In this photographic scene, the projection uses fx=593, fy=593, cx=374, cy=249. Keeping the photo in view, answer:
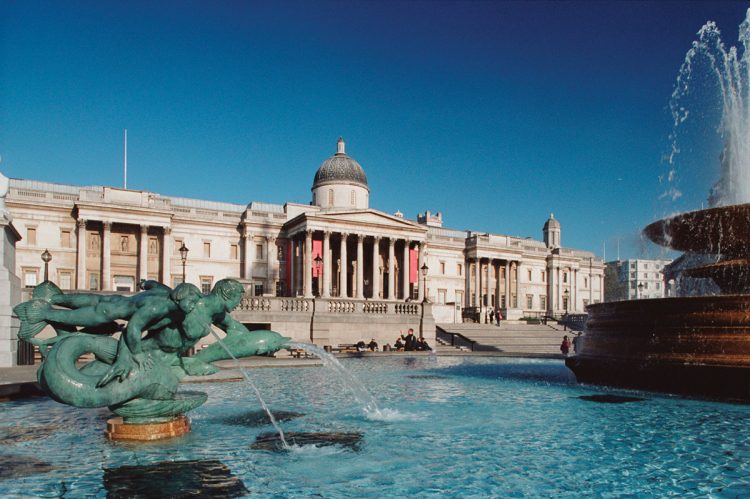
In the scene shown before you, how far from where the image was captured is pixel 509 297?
237 ft

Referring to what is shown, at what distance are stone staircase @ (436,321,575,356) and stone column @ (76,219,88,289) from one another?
1177 inches

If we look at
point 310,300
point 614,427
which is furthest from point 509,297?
point 614,427

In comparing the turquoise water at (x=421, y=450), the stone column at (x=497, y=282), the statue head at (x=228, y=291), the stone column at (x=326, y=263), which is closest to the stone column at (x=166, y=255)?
the stone column at (x=326, y=263)

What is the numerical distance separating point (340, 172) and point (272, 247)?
1144 cm

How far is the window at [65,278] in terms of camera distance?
50.0 m

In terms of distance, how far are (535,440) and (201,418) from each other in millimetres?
4734

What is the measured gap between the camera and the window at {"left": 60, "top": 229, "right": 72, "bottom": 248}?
163ft

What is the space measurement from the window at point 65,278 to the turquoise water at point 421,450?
146 feet

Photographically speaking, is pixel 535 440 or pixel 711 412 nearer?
pixel 535 440

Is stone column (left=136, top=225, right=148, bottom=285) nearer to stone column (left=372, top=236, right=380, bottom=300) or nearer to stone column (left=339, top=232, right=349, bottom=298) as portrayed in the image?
stone column (left=339, top=232, right=349, bottom=298)

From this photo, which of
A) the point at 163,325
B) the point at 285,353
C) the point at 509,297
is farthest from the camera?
the point at 509,297

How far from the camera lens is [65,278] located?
165ft

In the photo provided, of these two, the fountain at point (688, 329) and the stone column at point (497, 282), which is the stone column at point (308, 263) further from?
the fountain at point (688, 329)

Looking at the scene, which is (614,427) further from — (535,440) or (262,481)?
(262,481)
